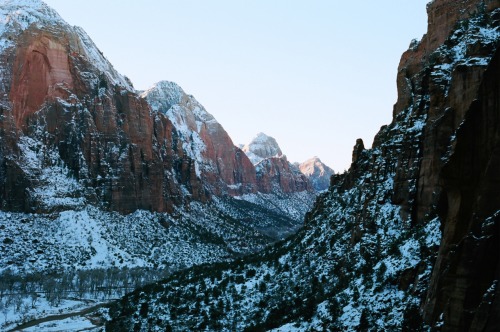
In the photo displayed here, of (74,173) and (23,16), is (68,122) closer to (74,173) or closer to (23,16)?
(74,173)

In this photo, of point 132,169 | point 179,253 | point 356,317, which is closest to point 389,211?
point 356,317

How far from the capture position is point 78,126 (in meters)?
180

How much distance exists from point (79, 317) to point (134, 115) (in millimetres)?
110498

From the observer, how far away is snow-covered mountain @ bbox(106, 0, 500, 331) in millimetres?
23406

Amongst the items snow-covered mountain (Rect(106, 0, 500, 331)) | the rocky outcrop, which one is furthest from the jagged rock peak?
snow-covered mountain (Rect(106, 0, 500, 331))

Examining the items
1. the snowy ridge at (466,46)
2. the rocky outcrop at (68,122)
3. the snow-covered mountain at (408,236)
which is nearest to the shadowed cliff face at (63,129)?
the rocky outcrop at (68,122)

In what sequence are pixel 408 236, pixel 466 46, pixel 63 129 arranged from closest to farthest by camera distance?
pixel 466 46
pixel 408 236
pixel 63 129

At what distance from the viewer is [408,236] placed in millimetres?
40406

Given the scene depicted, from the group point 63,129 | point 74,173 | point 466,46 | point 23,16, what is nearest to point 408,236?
point 466,46

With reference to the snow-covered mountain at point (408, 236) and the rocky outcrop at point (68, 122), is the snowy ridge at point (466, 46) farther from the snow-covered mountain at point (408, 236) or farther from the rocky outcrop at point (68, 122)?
the rocky outcrop at point (68, 122)

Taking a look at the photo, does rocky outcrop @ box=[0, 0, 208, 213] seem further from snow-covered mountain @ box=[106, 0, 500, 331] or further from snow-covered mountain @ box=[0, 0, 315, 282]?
snow-covered mountain @ box=[106, 0, 500, 331]

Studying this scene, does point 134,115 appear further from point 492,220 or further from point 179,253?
point 492,220

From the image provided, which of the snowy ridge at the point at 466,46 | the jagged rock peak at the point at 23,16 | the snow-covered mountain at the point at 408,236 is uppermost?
the jagged rock peak at the point at 23,16

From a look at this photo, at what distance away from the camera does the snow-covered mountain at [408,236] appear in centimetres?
2341
